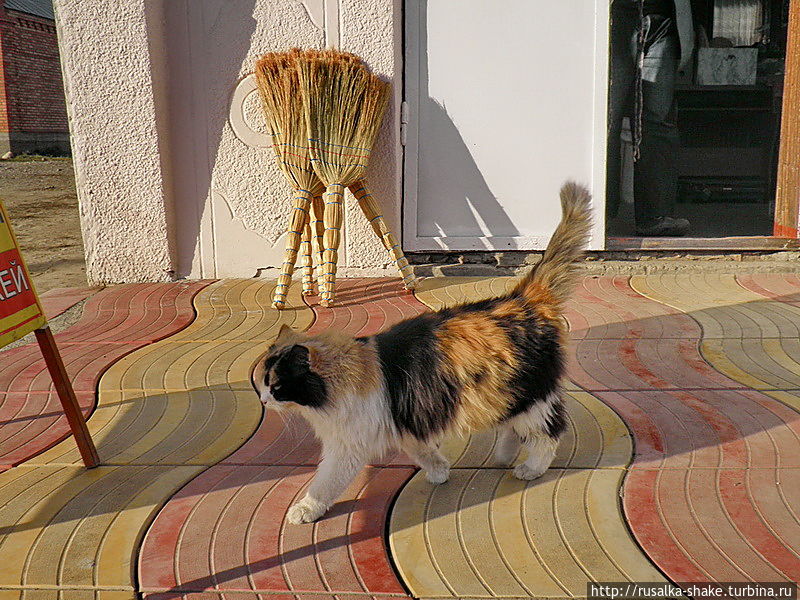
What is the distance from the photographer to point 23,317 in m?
2.69

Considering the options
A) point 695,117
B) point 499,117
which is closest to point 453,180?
point 499,117

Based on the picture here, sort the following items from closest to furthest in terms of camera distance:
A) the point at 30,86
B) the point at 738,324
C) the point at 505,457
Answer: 1. the point at 505,457
2. the point at 738,324
3. the point at 30,86

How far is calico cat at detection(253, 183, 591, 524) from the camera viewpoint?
7.79 feet

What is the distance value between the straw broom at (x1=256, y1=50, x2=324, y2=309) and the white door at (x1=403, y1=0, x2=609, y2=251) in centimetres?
95

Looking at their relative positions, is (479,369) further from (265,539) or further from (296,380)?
(265,539)

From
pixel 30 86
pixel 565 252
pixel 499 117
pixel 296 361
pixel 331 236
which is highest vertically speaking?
pixel 30 86

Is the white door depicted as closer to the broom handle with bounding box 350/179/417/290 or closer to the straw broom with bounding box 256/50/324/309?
the broom handle with bounding box 350/179/417/290

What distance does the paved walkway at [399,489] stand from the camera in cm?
217

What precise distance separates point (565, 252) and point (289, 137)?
2.54 m

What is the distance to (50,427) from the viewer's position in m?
3.26

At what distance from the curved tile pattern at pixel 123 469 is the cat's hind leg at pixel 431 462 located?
2.69 feet

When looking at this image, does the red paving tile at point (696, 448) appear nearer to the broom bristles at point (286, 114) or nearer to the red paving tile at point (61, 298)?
the broom bristles at point (286, 114)

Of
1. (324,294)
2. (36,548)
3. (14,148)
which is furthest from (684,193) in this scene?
(14,148)

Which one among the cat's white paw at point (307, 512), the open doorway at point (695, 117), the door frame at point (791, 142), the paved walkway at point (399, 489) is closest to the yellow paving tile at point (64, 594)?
the paved walkway at point (399, 489)
